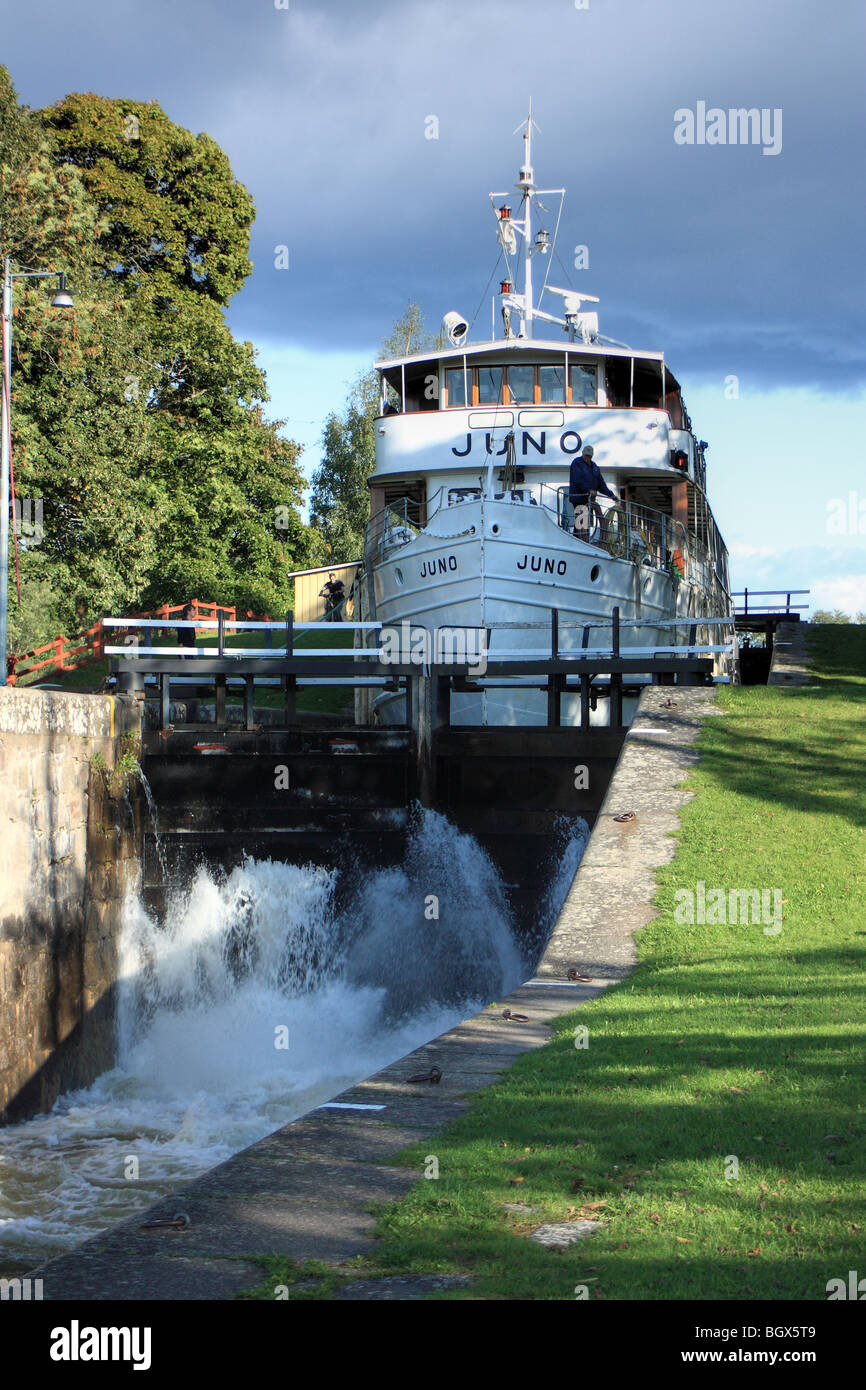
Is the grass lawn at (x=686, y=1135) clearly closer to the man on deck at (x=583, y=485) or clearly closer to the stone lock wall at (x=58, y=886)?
the stone lock wall at (x=58, y=886)

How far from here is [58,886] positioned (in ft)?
44.0

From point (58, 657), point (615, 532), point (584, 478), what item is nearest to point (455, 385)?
point (615, 532)

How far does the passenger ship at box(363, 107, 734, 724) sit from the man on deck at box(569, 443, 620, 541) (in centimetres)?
8

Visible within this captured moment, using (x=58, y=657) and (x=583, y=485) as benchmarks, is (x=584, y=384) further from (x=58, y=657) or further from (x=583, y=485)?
(x=58, y=657)

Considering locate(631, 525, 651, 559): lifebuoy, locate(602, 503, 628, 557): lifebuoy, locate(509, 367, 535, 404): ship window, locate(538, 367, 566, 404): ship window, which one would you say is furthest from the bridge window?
locate(631, 525, 651, 559): lifebuoy

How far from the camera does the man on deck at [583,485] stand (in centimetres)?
1716

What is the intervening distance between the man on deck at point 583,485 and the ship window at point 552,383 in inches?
142

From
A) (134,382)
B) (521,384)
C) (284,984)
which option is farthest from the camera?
(134,382)

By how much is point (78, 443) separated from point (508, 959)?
17.5 meters

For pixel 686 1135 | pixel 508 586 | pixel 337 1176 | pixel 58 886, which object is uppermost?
pixel 508 586

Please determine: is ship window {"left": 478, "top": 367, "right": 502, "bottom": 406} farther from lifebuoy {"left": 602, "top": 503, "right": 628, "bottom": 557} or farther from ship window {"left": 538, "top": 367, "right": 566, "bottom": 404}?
lifebuoy {"left": 602, "top": 503, "right": 628, "bottom": 557}

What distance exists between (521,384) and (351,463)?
109ft

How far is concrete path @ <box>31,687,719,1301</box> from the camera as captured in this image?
3.75 metres

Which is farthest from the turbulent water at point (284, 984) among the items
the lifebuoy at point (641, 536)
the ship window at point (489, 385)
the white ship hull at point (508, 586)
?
the ship window at point (489, 385)
